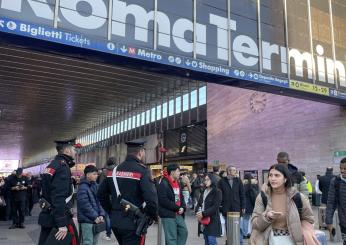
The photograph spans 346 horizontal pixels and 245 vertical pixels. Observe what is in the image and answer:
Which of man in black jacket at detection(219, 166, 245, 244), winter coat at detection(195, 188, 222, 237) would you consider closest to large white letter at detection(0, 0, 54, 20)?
man in black jacket at detection(219, 166, 245, 244)

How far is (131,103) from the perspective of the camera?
36938mm

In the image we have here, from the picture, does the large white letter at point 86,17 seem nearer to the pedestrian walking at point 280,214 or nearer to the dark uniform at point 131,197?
the dark uniform at point 131,197

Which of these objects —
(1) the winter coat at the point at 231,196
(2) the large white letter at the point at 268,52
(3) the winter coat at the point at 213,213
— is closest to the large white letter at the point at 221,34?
(2) the large white letter at the point at 268,52

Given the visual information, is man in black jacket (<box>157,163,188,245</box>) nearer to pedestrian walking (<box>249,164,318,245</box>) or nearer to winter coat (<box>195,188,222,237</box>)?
winter coat (<box>195,188,222,237</box>)

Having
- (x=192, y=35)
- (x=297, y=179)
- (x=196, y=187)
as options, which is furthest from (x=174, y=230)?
(x=196, y=187)

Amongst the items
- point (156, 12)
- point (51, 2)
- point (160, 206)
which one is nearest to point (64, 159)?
point (160, 206)

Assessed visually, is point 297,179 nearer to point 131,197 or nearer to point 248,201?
point 131,197

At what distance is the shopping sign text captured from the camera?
11977mm

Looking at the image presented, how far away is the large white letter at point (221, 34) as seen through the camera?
15049 millimetres

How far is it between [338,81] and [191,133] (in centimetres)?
1516

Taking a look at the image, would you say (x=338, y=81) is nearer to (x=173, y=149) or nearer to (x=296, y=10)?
(x=296, y=10)

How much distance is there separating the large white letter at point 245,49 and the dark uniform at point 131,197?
1175cm

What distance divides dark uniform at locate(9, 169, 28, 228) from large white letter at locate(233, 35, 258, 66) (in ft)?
30.7

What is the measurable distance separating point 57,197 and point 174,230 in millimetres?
2992
